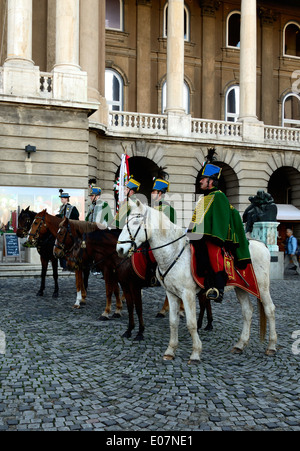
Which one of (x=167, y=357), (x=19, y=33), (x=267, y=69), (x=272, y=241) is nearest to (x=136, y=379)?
(x=167, y=357)

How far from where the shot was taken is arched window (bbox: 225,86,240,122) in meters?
30.0

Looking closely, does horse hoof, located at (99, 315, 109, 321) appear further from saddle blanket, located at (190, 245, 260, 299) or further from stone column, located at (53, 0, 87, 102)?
stone column, located at (53, 0, 87, 102)

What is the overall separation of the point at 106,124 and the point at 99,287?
11.6 metres

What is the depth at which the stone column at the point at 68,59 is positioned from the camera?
16.9m

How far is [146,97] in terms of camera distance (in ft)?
91.6

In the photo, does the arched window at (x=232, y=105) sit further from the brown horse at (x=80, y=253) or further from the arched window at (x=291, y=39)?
the brown horse at (x=80, y=253)

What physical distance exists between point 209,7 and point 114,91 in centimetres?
857

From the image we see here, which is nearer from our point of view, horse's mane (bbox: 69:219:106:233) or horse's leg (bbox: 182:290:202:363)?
horse's leg (bbox: 182:290:202:363)

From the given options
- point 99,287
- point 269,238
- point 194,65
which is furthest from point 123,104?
point 99,287

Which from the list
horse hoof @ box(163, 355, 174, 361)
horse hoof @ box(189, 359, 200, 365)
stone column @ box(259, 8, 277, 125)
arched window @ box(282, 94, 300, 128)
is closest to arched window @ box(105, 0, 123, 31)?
stone column @ box(259, 8, 277, 125)

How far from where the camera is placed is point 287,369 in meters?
5.56

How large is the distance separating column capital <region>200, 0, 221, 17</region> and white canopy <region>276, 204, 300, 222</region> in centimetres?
1342

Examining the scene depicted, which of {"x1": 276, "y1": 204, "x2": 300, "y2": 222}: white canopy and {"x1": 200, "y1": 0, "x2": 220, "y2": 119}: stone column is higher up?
{"x1": 200, "y1": 0, "x2": 220, "y2": 119}: stone column

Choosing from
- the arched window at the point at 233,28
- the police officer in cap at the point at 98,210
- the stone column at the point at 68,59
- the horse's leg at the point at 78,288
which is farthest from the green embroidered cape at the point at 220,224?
the arched window at the point at 233,28
